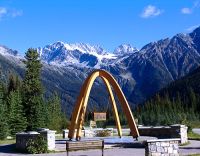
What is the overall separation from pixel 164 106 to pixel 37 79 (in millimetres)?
58276

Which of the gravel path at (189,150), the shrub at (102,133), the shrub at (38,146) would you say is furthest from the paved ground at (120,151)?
the shrub at (102,133)

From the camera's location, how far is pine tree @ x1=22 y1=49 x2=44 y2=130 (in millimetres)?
57438

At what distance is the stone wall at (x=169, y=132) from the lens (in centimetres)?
3494

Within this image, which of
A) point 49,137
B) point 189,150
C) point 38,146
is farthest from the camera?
point 49,137

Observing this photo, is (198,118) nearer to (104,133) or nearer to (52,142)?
(104,133)

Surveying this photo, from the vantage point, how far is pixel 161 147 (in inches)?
898

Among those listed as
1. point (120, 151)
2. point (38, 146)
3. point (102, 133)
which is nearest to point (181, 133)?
point (120, 151)

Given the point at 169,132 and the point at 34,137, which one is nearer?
the point at 34,137

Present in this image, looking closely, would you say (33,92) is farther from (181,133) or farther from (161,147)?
(161,147)

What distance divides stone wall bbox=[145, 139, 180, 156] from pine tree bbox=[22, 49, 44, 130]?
118 ft

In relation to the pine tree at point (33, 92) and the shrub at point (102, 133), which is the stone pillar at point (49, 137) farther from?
the pine tree at point (33, 92)

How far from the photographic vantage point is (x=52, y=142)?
2998 cm

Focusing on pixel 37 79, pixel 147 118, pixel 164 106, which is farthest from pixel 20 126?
pixel 164 106

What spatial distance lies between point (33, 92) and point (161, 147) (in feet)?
127
